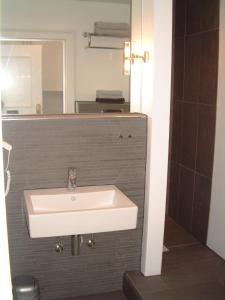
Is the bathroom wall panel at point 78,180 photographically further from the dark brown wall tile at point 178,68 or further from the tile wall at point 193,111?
the dark brown wall tile at point 178,68

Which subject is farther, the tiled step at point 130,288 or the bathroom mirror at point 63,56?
the tiled step at point 130,288

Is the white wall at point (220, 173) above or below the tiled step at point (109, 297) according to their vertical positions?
above

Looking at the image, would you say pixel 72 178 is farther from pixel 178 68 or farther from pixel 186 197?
pixel 178 68

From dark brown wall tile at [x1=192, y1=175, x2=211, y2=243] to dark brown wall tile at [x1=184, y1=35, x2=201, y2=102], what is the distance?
74 centimetres

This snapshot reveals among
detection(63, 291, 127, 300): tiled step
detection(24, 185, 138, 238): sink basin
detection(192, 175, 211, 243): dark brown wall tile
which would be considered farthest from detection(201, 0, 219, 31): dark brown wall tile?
detection(63, 291, 127, 300): tiled step

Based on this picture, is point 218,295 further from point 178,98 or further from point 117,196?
point 178,98

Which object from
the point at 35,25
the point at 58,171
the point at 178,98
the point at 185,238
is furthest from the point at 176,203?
the point at 35,25

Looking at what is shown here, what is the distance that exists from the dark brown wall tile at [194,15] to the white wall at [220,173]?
1.16 ft

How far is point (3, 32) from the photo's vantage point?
228 centimetres

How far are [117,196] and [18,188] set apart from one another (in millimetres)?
621

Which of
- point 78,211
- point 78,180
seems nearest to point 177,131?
point 78,180

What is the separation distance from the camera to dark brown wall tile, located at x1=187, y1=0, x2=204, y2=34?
3.15m

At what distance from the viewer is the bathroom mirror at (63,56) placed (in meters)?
2.31

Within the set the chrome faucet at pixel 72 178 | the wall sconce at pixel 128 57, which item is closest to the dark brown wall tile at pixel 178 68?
the wall sconce at pixel 128 57
